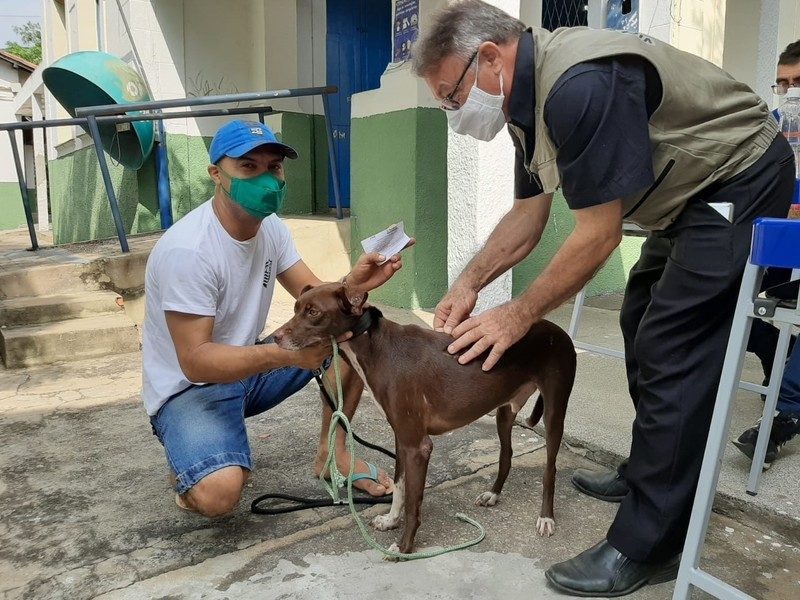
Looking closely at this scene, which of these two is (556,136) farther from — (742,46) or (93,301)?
(742,46)

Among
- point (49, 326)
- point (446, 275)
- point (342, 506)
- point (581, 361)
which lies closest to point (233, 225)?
point (342, 506)

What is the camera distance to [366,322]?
91.0 inches

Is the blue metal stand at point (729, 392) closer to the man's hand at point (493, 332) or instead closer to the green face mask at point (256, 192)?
the man's hand at point (493, 332)

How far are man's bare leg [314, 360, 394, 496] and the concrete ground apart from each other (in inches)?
5.7

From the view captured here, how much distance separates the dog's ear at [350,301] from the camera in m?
2.24

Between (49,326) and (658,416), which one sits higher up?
(658,416)

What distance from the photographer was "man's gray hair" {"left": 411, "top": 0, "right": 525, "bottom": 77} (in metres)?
2.05

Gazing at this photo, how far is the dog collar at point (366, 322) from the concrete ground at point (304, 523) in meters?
0.78

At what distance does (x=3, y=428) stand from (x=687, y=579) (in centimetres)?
343

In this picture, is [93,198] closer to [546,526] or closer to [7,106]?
[546,526]

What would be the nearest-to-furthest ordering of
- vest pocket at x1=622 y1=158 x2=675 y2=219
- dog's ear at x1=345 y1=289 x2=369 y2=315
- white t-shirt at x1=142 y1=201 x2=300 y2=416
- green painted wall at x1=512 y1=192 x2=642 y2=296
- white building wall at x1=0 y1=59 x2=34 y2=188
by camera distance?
vest pocket at x1=622 y1=158 x2=675 y2=219 < dog's ear at x1=345 y1=289 x2=369 y2=315 < white t-shirt at x1=142 y1=201 x2=300 y2=416 < green painted wall at x1=512 y1=192 x2=642 y2=296 < white building wall at x1=0 y1=59 x2=34 y2=188

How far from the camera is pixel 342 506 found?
8.73 feet

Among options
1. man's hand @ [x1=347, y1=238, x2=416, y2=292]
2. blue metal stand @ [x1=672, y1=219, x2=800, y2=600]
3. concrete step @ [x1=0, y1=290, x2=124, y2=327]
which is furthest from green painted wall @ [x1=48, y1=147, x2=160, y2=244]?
blue metal stand @ [x1=672, y1=219, x2=800, y2=600]

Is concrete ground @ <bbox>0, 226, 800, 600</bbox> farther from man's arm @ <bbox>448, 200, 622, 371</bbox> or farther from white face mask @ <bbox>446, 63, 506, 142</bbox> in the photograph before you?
white face mask @ <bbox>446, 63, 506, 142</bbox>
